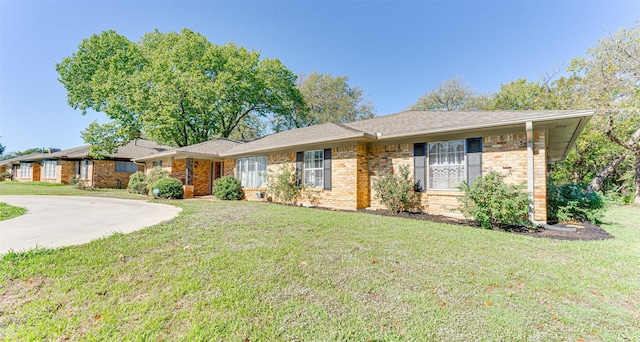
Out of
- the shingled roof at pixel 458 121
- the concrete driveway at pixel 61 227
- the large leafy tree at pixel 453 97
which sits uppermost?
the large leafy tree at pixel 453 97

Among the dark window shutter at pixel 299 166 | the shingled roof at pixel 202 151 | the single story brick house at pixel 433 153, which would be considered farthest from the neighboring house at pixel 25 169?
the dark window shutter at pixel 299 166

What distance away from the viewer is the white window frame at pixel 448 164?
7.79 meters

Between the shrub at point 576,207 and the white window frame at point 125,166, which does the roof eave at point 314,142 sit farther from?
the white window frame at point 125,166

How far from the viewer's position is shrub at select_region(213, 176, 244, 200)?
504 inches

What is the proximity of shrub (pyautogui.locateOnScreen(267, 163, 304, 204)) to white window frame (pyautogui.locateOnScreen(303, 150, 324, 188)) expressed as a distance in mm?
469

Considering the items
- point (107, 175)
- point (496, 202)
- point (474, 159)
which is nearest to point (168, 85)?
point (107, 175)

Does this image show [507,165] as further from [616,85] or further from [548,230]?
[616,85]

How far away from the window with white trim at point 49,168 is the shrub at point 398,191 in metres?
29.1

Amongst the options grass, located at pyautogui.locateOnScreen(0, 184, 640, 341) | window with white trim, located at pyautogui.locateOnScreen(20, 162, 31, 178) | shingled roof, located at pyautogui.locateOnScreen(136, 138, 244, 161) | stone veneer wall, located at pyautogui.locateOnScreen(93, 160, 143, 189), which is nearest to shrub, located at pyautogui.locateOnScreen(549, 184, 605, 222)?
grass, located at pyautogui.locateOnScreen(0, 184, 640, 341)

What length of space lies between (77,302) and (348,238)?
388 cm

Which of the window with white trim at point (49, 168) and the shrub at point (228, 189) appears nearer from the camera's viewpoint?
the shrub at point (228, 189)

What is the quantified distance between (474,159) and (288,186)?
22.6 feet

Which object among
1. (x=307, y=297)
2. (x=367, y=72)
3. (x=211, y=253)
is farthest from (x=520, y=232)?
(x=367, y=72)

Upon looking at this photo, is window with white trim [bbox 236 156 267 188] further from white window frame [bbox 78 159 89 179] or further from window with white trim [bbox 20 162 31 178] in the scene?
window with white trim [bbox 20 162 31 178]
